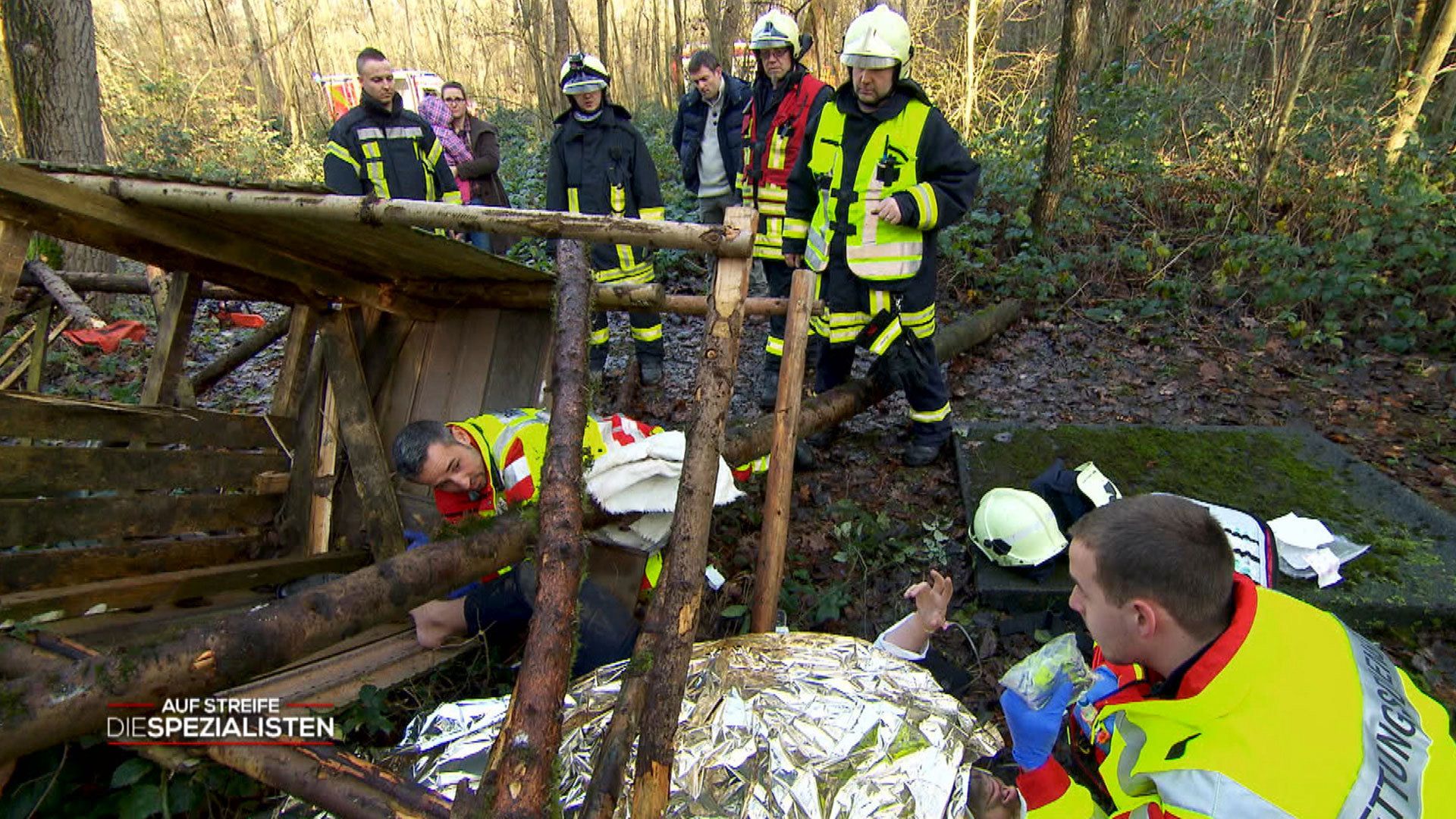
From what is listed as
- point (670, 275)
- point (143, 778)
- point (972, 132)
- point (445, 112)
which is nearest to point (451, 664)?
point (143, 778)

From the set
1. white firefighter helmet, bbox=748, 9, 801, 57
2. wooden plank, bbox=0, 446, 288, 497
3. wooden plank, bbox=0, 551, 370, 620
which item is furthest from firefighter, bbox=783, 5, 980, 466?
wooden plank, bbox=0, 446, 288, 497

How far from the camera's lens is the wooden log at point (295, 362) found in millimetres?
3814

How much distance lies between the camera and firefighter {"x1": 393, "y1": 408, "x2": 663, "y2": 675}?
8.66 ft

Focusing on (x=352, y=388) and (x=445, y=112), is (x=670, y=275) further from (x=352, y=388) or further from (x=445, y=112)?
(x=352, y=388)

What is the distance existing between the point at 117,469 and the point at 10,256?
1051 millimetres

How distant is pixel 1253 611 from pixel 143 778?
10.4ft

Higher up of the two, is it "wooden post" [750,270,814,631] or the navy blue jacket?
the navy blue jacket

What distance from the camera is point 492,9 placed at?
18203 millimetres

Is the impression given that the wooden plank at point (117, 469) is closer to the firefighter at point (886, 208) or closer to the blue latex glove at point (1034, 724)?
the firefighter at point (886, 208)

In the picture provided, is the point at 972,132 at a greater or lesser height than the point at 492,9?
lesser

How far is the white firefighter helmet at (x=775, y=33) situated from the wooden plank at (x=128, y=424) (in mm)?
4100

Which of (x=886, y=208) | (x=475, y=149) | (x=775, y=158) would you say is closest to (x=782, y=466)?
(x=886, y=208)

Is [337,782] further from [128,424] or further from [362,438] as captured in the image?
[128,424]

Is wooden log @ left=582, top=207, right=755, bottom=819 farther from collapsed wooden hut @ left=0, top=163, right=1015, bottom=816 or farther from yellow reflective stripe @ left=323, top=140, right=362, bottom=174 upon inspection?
yellow reflective stripe @ left=323, top=140, right=362, bottom=174
